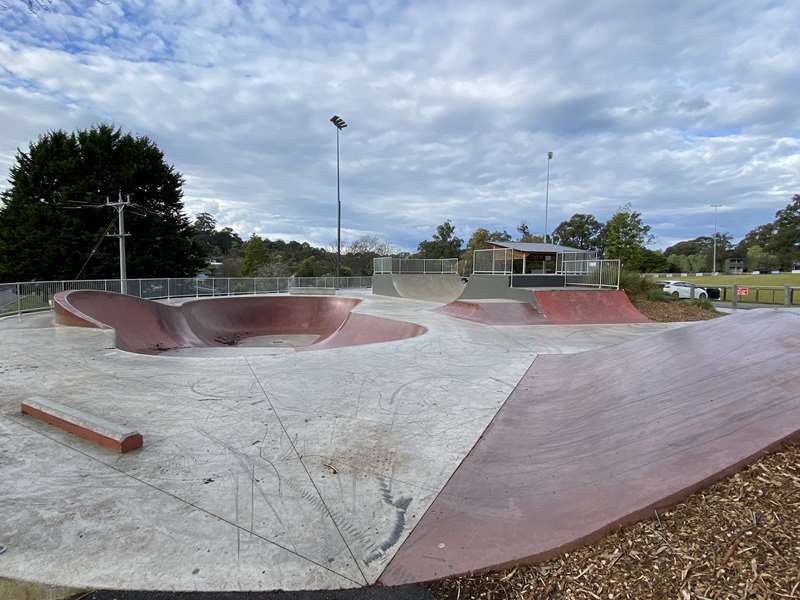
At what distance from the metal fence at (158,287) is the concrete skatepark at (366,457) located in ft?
32.0

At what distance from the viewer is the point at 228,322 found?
20.4 meters

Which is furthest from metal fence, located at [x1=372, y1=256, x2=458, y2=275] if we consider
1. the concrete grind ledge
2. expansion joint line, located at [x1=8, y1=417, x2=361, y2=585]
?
expansion joint line, located at [x1=8, y1=417, x2=361, y2=585]

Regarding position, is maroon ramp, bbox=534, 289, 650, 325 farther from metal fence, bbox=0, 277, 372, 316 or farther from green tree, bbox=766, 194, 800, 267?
green tree, bbox=766, 194, 800, 267

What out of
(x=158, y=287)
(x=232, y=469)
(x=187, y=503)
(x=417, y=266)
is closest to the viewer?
(x=187, y=503)

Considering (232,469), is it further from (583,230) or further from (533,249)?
(583,230)

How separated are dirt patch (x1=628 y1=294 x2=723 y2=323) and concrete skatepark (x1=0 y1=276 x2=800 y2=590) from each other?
9625 millimetres

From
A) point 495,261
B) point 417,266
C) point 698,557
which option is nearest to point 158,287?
point 417,266

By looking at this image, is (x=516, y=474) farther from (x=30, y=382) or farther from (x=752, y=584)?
(x=30, y=382)

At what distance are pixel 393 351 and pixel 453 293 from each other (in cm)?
1939

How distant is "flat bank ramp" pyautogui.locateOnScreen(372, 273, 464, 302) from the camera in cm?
2680

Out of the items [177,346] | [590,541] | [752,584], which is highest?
[752,584]

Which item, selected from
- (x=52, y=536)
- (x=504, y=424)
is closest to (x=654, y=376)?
(x=504, y=424)

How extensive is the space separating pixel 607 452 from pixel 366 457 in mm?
1996

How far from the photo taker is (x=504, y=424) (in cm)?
452
